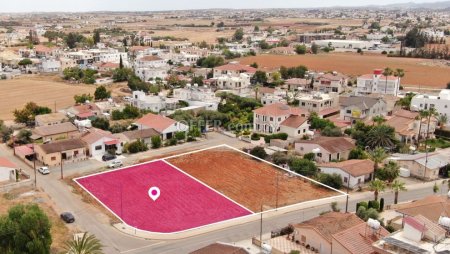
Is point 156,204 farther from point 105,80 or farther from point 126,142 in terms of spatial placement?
point 105,80

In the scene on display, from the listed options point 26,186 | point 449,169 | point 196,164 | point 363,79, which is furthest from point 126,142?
point 363,79

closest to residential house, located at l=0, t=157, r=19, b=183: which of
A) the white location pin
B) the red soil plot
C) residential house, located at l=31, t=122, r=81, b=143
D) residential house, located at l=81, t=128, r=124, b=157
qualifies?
the red soil plot

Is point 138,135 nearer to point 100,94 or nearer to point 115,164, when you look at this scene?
point 115,164

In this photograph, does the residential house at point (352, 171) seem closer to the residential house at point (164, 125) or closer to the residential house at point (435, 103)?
the residential house at point (164, 125)

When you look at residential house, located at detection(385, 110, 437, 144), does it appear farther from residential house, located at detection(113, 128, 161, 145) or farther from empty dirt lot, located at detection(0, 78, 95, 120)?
empty dirt lot, located at detection(0, 78, 95, 120)

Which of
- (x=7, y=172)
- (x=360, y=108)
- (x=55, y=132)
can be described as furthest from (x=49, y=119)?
(x=360, y=108)

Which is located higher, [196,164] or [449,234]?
[449,234]
